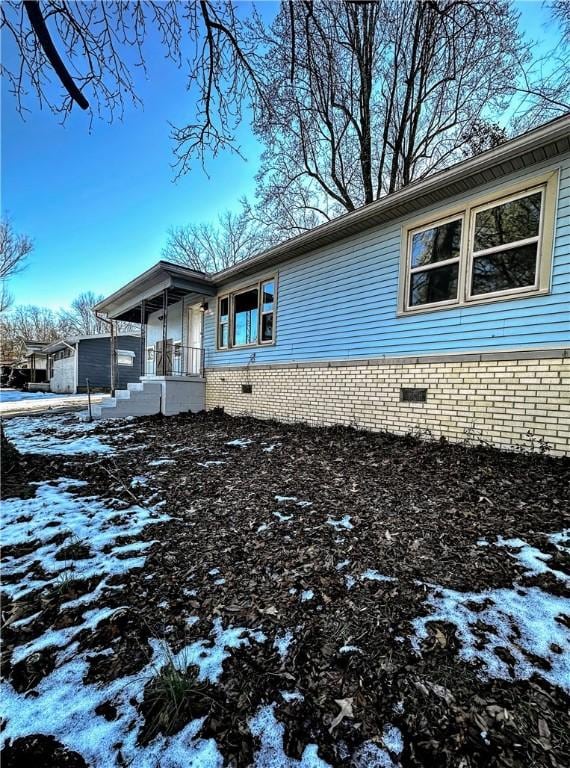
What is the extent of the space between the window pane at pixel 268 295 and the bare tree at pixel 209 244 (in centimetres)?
1358

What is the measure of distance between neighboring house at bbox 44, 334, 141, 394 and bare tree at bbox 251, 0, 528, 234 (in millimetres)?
13280

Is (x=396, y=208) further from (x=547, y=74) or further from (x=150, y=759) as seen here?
(x=547, y=74)

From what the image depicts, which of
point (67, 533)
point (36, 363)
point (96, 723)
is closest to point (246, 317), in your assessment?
point (67, 533)

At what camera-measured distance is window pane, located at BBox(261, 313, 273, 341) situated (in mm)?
8336

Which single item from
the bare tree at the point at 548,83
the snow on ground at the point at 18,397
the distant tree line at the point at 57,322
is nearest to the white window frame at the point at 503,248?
the bare tree at the point at 548,83

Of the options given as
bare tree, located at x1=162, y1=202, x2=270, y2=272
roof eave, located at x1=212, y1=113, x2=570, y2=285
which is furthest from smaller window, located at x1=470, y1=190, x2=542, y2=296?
bare tree, located at x1=162, y1=202, x2=270, y2=272

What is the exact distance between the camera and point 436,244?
530cm

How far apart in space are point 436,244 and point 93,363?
67.7ft

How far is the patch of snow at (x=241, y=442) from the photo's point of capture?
19.2ft

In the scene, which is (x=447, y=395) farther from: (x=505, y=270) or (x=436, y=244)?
(x=436, y=244)

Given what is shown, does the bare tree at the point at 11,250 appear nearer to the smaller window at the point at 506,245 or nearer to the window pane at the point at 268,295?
the window pane at the point at 268,295

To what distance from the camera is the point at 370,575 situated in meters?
2.05

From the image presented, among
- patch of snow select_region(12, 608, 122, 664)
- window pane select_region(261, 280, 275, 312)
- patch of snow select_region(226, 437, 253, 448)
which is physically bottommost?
patch of snow select_region(226, 437, 253, 448)

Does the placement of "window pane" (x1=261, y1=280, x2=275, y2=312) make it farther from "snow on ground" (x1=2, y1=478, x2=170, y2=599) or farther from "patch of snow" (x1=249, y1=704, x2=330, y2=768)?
"patch of snow" (x1=249, y1=704, x2=330, y2=768)
